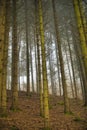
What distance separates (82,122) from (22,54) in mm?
18392

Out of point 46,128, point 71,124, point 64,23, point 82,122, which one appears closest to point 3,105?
point 46,128

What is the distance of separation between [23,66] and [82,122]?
2113 cm

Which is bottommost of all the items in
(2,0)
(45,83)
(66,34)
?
(45,83)

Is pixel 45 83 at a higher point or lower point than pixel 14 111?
higher

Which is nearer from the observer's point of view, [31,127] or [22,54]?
[31,127]

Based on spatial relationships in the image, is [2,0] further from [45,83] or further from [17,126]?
[17,126]

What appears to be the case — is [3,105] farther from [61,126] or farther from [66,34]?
[66,34]

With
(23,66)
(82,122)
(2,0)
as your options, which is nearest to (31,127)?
(82,122)

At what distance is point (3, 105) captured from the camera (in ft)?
26.8

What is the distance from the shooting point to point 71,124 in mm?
8305

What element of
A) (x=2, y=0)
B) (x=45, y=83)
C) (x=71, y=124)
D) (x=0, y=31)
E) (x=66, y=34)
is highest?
(x=66, y=34)

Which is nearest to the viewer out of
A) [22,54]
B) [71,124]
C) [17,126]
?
[17,126]

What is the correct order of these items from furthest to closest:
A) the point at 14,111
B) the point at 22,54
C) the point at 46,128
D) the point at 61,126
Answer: the point at 22,54
the point at 14,111
the point at 61,126
the point at 46,128

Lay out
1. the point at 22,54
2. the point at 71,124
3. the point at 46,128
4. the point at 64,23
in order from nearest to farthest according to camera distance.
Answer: the point at 46,128, the point at 71,124, the point at 64,23, the point at 22,54
